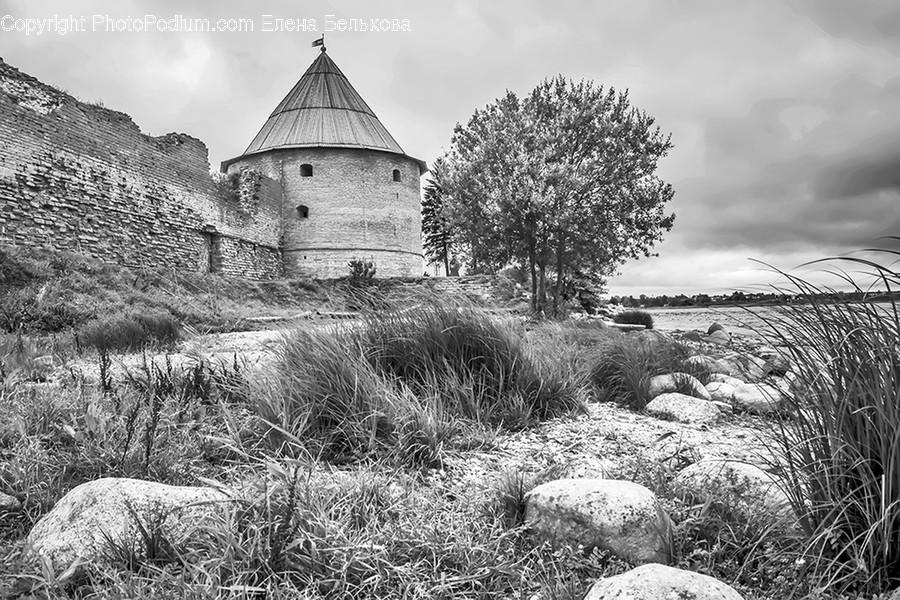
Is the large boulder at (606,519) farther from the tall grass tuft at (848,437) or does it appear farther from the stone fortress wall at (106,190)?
the stone fortress wall at (106,190)

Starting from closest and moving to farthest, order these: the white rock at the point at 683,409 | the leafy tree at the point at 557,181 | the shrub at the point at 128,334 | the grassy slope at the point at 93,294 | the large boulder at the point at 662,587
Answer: the large boulder at the point at 662,587
the white rock at the point at 683,409
the shrub at the point at 128,334
the grassy slope at the point at 93,294
the leafy tree at the point at 557,181

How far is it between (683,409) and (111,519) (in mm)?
3867

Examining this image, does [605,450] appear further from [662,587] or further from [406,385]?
[662,587]

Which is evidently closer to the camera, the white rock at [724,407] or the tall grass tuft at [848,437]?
the tall grass tuft at [848,437]

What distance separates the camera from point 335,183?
28.5 metres

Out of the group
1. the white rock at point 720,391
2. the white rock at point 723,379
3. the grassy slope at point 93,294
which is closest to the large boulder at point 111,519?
the white rock at point 720,391

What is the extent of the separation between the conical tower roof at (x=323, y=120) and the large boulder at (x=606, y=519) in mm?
28788

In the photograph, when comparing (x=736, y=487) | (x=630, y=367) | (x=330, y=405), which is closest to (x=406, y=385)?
(x=330, y=405)

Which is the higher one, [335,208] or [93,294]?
[335,208]

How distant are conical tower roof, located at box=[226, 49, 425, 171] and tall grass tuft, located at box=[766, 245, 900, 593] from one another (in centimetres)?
2898

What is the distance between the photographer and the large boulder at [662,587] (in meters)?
1.37

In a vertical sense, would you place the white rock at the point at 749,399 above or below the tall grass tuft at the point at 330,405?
below

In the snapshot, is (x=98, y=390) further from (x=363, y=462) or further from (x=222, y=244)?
(x=222, y=244)

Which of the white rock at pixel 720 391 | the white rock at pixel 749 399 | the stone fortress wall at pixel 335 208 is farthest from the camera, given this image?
the stone fortress wall at pixel 335 208
